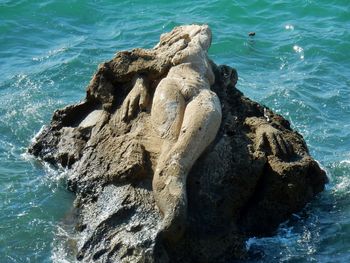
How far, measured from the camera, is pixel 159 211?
7.41 m

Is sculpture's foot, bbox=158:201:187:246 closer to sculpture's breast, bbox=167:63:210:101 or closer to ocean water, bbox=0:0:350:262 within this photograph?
ocean water, bbox=0:0:350:262

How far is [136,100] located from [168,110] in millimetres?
810

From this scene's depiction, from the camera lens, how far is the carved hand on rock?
8742 millimetres

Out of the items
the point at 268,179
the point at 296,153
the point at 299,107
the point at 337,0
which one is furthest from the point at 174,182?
the point at 337,0

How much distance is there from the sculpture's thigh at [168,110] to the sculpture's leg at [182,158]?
85 mm

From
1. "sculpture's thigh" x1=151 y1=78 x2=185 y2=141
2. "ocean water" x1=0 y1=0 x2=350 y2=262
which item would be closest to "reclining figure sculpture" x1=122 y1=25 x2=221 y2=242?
"sculpture's thigh" x1=151 y1=78 x2=185 y2=141

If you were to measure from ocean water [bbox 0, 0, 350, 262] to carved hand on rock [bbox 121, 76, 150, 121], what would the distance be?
1.19 meters

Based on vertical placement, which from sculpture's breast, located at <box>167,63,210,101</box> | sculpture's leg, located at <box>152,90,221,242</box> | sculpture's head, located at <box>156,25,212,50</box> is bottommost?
sculpture's leg, located at <box>152,90,221,242</box>

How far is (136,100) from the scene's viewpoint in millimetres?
8852

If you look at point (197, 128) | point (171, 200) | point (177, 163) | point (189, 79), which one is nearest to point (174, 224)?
point (171, 200)

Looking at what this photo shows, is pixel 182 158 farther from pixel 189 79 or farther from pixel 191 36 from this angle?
pixel 191 36

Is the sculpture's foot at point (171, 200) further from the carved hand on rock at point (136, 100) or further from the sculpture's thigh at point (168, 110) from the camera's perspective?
the carved hand on rock at point (136, 100)

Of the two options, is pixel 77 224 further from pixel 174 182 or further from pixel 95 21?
pixel 95 21

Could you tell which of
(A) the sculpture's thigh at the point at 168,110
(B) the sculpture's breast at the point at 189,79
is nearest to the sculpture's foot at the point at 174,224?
(A) the sculpture's thigh at the point at 168,110
